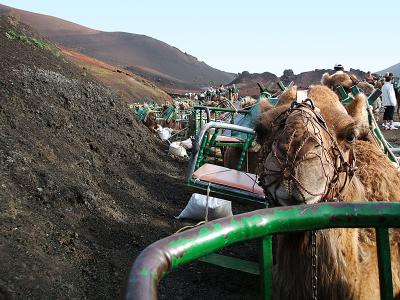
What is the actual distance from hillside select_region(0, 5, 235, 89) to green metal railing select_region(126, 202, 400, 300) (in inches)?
2865

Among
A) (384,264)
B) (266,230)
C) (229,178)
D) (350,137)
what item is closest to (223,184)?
(229,178)

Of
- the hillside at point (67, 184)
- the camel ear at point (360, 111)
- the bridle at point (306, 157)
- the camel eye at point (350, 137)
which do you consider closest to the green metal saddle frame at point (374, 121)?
the camel ear at point (360, 111)

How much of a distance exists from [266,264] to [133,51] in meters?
98.6

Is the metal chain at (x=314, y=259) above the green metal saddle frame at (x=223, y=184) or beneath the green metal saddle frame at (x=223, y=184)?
above

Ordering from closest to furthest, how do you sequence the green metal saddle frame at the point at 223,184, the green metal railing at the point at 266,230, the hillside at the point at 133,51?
1. the green metal railing at the point at 266,230
2. the green metal saddle frame at the point at 223,184
3. the hillside at the point at 133,51

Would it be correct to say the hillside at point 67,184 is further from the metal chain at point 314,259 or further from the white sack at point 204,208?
the metal chain at point 314,259

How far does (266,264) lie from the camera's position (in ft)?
5.48

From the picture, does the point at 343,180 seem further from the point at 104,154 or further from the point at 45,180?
the point at 104,154

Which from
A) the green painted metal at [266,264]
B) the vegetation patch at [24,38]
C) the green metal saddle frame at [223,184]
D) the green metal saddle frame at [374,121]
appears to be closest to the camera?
the green painted metal at [266,264]

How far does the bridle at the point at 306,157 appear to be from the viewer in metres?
2.30

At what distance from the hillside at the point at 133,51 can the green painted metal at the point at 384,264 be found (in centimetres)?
7275

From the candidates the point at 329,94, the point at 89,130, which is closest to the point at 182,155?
the point at 89,130

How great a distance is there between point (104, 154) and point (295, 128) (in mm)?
6839

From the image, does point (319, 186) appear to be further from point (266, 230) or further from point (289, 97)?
point (289, 97)
